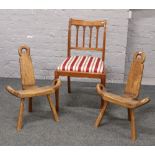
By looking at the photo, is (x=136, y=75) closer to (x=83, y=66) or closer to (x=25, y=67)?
(x=83, y=66)

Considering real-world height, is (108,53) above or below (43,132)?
above

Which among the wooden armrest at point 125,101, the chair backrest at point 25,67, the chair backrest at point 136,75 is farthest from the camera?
A: the chair backrest at point 25,67

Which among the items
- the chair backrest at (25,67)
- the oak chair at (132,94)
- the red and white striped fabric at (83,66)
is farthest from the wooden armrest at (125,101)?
the chair backrest at (25,67)

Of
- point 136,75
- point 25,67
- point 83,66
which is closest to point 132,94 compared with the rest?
point 136,75

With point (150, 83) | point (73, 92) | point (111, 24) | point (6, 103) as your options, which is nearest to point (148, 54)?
point (150, 83)

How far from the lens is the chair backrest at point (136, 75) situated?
83.6 inches

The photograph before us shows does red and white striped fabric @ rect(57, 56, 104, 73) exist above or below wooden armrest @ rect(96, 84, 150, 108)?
above

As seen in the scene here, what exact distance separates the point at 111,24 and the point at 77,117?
1135mm

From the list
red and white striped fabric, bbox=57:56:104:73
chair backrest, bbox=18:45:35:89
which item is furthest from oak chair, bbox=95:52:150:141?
chair backrest, bbox=18:45:35:89

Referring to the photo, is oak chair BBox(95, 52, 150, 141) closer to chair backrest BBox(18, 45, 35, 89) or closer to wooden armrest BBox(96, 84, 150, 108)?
wooden armrest BBox(96, 84, 150, 108)

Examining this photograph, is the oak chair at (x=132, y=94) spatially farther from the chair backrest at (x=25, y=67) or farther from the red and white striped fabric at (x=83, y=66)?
the chair backrest at (x=25, y=67)

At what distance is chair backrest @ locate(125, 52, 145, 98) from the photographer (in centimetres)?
212

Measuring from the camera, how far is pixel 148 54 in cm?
327
